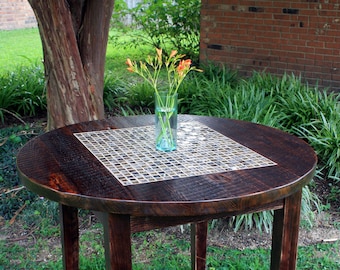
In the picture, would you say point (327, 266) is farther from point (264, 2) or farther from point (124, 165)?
point (264, 2)

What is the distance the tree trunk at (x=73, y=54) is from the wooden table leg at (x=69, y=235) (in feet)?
5.41

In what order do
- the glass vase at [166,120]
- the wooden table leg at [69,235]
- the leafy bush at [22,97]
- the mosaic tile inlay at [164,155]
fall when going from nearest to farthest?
the mosaic tile inlay at [164,155] < the glass vase at [166,120] < the wooden table leg at [69,235] < the leafy bush at [22,97]

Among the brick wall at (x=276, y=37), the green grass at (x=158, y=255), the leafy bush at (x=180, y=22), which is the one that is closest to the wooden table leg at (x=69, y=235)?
the green grass at (x=158, y=255)

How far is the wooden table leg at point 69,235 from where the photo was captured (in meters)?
2.30

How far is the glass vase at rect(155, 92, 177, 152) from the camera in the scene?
214cm

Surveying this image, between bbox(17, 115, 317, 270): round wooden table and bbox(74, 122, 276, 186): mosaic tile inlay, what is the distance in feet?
0.04

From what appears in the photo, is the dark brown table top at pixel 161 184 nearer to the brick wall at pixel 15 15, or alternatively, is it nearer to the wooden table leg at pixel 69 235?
the wooden table leg at pixel 69 235

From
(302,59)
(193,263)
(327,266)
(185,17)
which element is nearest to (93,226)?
(193,263)

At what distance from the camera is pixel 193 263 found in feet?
9.15

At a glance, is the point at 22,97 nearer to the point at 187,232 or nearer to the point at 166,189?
the point at 187,232

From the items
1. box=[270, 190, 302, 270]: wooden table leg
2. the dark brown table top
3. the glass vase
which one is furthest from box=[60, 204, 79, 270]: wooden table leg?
box=[270, 190, 302, 270]: wooden table leg

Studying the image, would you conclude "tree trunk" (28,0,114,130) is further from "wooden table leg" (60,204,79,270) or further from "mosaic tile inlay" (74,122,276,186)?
"wooden table leg" (60,204,79,270)

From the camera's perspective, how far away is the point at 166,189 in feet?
5.78

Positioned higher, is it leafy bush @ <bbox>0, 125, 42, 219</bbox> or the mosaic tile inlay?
the mosaic tile inlay
